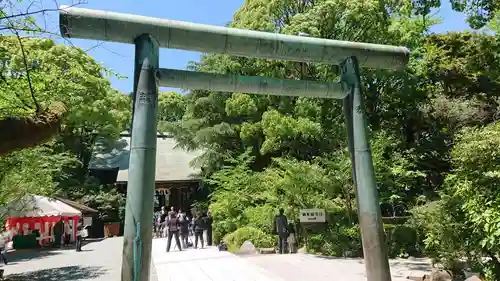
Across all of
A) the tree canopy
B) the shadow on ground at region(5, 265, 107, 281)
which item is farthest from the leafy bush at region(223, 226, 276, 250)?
the shadow on ground at region(5, 265, 107, 281)

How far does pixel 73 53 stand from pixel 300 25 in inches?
632

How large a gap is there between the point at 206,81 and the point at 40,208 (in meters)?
17.1

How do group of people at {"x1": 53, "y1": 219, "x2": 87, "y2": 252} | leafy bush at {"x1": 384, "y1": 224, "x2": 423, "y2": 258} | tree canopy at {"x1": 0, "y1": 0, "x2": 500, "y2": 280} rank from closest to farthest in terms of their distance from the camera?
tree canopy at {"x1": 0, "y1": 0, "x2": 500, "y2": 280}, leafy bush at {"x1": 384, "y1": 224, "x2": 423, "y2": 258}, group of people at {"x1": 53, "y1": 219, "x2": 87, "y2": 252}

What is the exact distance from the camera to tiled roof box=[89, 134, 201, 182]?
2897cm

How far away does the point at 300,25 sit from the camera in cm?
1636

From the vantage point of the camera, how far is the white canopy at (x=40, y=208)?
18422 mm

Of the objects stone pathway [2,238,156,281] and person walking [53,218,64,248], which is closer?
stone pathway [2,238,156,281]

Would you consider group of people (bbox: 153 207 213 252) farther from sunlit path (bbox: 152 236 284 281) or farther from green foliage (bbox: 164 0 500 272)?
sunlit path (bbox: 152 236 284 281)

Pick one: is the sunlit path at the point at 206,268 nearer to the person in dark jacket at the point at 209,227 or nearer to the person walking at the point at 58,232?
the person in dark jacket at the point at 209,227

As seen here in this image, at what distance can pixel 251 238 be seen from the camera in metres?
15.0

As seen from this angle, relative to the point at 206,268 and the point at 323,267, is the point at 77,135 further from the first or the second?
the point at 323,267

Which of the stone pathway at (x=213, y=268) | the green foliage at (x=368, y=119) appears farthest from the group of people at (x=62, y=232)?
the green foliage at (x=368, y=119)

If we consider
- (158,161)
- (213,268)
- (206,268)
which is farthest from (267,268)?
(158,161)

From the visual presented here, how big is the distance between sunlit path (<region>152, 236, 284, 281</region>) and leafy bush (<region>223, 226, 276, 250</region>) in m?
0.97
